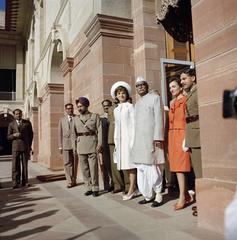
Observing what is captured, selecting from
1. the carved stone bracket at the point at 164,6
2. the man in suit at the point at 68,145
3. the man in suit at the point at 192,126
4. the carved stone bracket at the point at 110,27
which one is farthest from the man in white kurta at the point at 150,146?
the man in suit at the point at 68,145

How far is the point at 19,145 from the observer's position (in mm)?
7059

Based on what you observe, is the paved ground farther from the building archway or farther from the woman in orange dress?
the building archway

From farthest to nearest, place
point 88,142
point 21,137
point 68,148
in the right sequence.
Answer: point 21,137, point 68,148, point 88,142

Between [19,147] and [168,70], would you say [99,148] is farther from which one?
[19,147]

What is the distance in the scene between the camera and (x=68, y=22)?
9.63 m

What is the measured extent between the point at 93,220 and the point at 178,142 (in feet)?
4.43

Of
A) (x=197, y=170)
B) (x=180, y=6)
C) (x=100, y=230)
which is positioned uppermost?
(x=180, y=6)

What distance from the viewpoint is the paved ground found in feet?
10.3

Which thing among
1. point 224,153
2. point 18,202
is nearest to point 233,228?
point 224,153

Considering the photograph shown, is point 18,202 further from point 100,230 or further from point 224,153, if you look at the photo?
point 224,153

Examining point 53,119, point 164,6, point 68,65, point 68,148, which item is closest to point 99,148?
point 68,148

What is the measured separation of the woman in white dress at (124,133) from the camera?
5016 millimetres

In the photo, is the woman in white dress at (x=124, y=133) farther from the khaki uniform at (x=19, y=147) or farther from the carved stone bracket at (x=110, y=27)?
the khaki uniform at (x=19, y=147)

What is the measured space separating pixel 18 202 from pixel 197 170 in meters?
2.92
